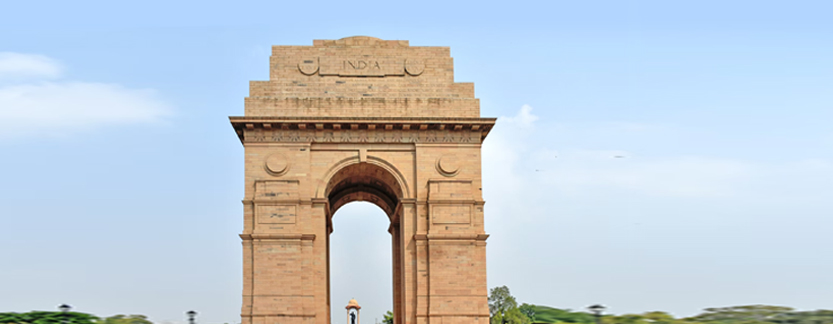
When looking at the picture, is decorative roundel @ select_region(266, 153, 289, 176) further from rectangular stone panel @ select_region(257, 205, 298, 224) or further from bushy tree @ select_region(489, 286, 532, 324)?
bushy tree @ select_region(489, 286, 532, 324)

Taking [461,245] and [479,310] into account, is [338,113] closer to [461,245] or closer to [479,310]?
[461,245]

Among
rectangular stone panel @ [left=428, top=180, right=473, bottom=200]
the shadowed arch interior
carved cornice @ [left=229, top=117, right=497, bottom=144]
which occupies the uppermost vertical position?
carved cornice @ [left=229, top=117, right=497, bottom=144]

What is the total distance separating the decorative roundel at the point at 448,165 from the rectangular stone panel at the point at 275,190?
5.83m

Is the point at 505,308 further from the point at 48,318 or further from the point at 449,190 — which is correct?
the point at 48,318

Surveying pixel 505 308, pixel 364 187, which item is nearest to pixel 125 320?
pixel 364 187

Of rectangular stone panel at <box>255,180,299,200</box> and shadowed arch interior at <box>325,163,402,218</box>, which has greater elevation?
shadowed arch interior at <box>325,163,402,218</box>

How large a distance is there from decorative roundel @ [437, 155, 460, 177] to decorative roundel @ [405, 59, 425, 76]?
376cm

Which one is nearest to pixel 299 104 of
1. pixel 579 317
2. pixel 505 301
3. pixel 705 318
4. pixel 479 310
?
pixel 479 310

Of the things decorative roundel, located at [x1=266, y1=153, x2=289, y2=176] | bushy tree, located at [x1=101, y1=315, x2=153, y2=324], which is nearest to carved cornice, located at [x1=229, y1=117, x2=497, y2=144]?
decorative roundel, located at [x1=266, y1=153, x2=289, y2=176]

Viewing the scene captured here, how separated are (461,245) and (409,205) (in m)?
2.65

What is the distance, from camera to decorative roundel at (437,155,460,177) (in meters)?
38.1

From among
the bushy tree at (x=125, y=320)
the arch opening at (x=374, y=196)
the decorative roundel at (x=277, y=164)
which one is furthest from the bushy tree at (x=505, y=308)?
the bushy tree at (x=125, y=320)

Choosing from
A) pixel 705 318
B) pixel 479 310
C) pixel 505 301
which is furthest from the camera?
pixel 505 301

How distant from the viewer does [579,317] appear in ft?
54.4
